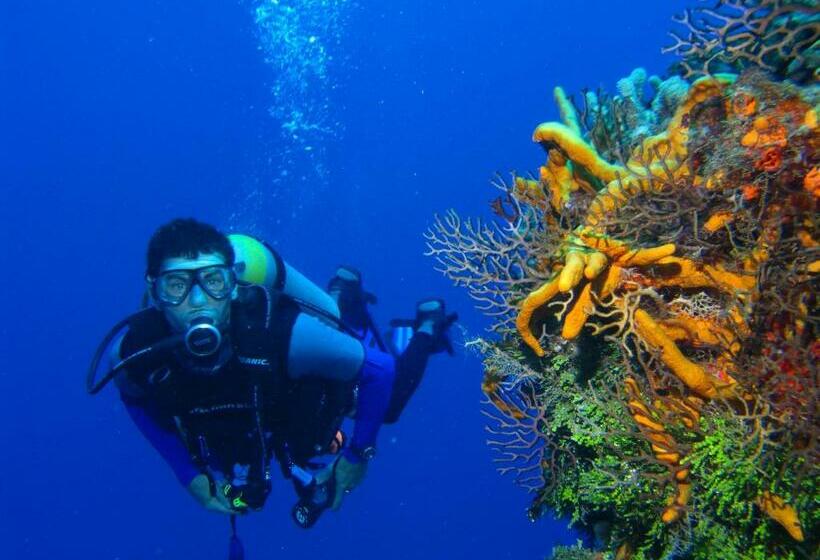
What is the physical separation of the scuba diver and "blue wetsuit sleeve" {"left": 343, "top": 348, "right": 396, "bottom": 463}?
0.03 feet

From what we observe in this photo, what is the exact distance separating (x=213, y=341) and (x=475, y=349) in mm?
2008

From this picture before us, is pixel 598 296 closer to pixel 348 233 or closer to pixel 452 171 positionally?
pixel 348 233

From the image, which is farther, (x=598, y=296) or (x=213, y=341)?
(x=213, y=341)

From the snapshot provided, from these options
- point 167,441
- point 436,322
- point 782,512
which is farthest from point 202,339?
point 436,322

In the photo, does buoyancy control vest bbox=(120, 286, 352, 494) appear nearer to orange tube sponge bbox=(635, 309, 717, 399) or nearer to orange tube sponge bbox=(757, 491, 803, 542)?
orange tube sponge bbox=(635, 309, 717, 399)

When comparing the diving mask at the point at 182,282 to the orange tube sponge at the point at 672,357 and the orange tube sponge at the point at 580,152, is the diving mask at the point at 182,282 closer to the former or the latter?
the orange tube sponge at the point at 580,152

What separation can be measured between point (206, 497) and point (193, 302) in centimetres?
204

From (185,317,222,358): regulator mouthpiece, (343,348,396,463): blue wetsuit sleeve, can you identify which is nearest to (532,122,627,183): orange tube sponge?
(185,317,222,358): regulator mouthpiece

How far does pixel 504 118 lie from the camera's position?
3696 inches

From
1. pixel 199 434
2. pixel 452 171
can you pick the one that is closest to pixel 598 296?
pixel 199 434

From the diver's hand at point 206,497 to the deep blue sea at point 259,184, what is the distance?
32.9 m

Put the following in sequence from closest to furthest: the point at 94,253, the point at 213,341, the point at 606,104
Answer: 1. the point at 606,104
2. the point at 213,341
3. the point at 94,253

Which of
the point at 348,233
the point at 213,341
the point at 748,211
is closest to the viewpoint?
the point at 748,211

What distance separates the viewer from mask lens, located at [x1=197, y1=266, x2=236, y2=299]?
4324 millimetres
